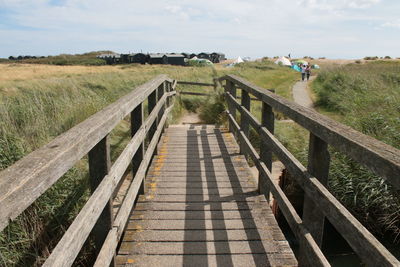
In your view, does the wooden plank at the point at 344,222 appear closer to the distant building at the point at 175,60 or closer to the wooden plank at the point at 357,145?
the wooden plank at the point at 357,145

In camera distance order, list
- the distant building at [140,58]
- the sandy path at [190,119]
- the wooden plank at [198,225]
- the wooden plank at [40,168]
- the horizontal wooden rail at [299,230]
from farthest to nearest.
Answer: the distant building at [140,58] < the sandy path at [190,119] < the wooden plank at [198,225] < the horizontal wooden rail at [299,230] < the wooden plank at [40,168]

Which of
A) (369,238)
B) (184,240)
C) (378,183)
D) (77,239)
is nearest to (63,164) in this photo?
(77,239)

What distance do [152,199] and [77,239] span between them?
2.25 metres

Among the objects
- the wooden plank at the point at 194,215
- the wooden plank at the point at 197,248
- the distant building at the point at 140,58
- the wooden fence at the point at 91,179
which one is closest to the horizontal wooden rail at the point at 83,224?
the wooden fence at the point at 91,179

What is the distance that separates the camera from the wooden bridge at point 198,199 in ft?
4.97

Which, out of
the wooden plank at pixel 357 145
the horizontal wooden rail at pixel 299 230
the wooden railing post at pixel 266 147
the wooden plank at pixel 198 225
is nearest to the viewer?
the wooden plank at pixel 357 145

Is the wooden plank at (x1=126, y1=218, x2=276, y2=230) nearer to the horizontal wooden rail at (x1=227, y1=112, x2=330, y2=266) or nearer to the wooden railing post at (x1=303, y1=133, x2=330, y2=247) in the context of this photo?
the horizontal wooden rail at (x1=227, y1=112, x2=330, y2=266)

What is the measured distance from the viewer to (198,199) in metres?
3.99

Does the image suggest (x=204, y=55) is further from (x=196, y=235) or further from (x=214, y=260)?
(x=214, y=260)

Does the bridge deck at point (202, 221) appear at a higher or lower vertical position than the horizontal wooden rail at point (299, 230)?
lower

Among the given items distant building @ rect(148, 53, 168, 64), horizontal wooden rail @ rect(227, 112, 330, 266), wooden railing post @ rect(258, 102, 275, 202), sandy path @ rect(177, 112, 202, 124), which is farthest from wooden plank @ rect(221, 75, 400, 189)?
distant building @ rect(148, 53, 168, 64)

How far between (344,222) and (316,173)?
0.57 m

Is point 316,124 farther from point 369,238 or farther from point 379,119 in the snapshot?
point 379,119

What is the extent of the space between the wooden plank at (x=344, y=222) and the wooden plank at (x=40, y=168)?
1.33m
